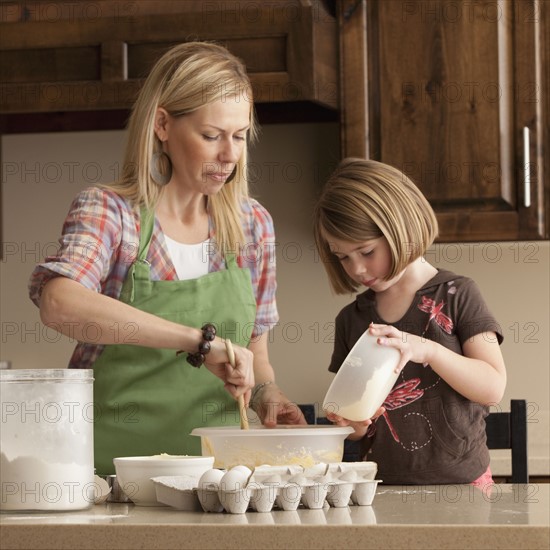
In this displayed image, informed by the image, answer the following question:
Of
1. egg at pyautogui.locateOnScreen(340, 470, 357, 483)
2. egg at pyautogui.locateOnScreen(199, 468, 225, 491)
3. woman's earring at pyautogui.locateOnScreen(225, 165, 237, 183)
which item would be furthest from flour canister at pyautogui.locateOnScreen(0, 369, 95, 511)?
woman's earring at pyautogui.locateOnScreen(225, 165, 237, 183)

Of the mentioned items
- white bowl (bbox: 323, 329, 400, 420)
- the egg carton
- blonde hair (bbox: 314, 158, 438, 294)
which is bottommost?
the egg carton

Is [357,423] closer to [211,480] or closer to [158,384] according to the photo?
[158,384]

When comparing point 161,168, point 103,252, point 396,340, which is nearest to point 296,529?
point 396,340

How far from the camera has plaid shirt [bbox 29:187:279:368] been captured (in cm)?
150

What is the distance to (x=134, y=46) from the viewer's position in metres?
2.47

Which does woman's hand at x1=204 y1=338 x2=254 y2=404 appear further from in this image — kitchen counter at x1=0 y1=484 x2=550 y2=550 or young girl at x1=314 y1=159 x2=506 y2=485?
kitchen counter at x1=0 y1=484 x2=550 y2=550

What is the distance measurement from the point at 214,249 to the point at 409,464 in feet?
1.57

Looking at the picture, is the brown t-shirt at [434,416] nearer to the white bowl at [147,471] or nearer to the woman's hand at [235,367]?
the woman's hand at [235,367]

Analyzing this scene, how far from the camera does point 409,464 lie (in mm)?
1620

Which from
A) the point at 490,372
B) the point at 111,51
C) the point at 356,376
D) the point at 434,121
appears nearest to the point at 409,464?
the point at 490,372

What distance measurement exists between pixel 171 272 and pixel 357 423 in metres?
0.40

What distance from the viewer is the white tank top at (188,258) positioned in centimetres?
166

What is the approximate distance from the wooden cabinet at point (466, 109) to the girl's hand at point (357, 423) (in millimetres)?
954

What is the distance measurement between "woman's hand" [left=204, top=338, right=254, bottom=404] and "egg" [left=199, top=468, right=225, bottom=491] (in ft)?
1.11
